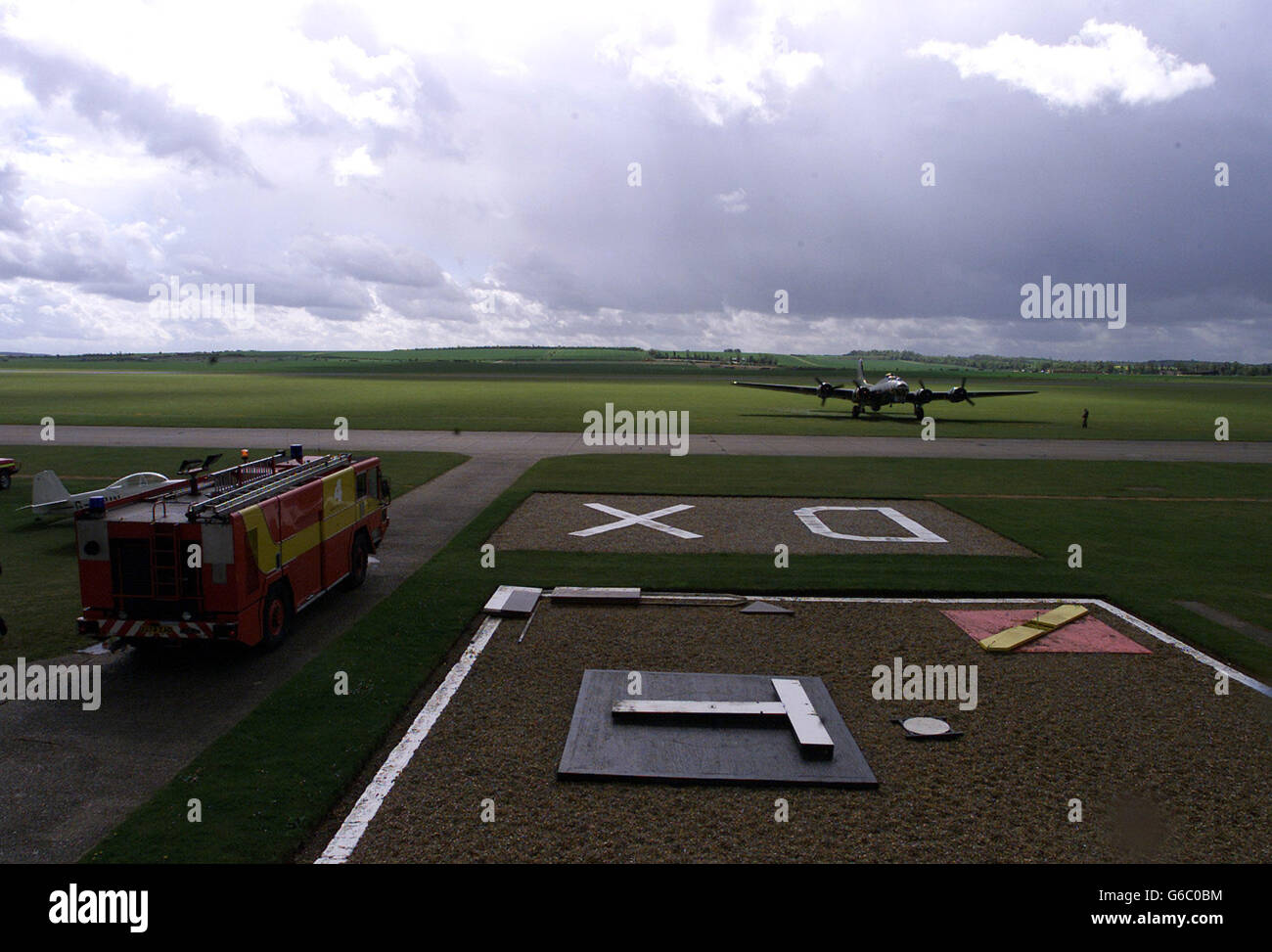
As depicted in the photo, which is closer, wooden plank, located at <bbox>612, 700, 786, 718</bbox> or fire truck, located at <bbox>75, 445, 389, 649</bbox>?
wooden plank, located at <bbox>612, 700, 786, 718</bbox>

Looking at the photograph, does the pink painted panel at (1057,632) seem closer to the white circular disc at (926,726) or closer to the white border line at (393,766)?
the white circular disc at (926,726)

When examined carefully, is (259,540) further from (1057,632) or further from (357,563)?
(1057,632)

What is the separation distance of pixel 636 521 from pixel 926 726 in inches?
551

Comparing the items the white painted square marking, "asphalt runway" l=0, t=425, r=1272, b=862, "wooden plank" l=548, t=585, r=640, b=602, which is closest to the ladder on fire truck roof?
"asphalt runway" l=0, t=425, r=1272, b=862

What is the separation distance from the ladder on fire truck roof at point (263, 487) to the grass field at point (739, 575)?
281 centimetres

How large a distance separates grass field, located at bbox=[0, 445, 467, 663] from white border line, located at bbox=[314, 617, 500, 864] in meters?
6.65

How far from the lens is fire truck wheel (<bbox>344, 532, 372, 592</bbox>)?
53.7ft

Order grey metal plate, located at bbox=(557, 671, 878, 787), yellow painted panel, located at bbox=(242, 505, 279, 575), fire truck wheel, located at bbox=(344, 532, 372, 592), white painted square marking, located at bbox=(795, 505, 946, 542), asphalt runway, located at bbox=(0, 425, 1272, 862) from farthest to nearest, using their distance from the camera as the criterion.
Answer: white painted square marking, located at bbox=(795, 505, 946, 542) → fire truck wheel, located at bbox=(344, 532, 372, 592) → yellow painted panel, located at bbox=(242, 505, 279, 575) → grey metal plate, located at bbox=(557, 671, 878, 787) → asphalt runway, located at bbox=(0, 425, 1272, 862)

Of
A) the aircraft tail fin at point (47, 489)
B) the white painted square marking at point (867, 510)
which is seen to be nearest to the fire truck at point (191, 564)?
the aircraft tail fin at point (47, 489)

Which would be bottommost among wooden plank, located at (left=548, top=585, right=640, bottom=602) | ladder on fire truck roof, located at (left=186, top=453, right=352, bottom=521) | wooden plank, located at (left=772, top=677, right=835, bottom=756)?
wooden plank, located at (left=772, top=677, right=835, bottom=756)

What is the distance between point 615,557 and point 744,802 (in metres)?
11.0

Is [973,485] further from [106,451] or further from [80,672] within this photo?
[106,451]

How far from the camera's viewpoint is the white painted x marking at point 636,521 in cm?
2230

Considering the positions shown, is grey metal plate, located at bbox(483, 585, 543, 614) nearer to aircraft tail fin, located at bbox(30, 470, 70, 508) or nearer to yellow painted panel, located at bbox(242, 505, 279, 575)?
yellow painted panel, located at bbox(242, 505, 279, 575)
